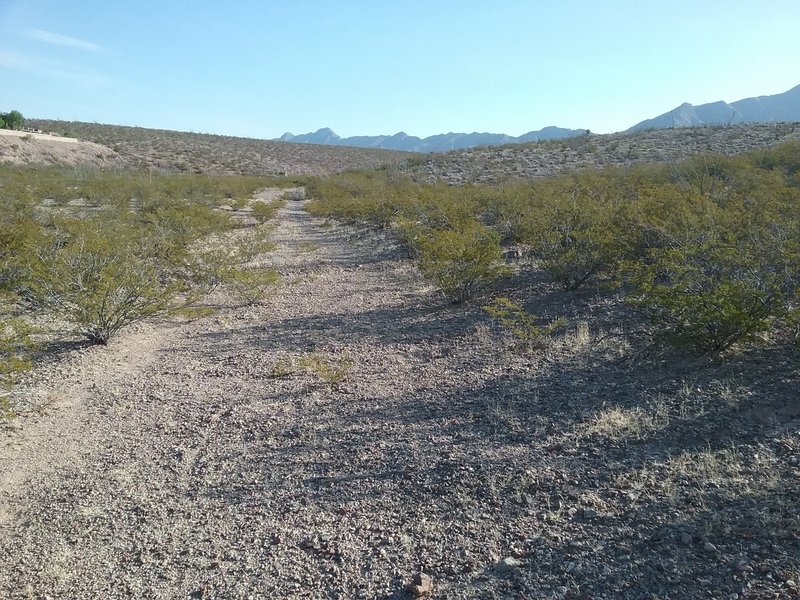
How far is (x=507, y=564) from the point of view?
142 inches

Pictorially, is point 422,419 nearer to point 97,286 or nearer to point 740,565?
point 740,565

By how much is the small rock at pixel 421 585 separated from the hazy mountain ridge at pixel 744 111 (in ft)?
304

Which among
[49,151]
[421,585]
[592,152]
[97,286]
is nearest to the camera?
[421,585]

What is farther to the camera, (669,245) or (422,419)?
(669,245)

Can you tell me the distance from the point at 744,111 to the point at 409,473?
4613 inches

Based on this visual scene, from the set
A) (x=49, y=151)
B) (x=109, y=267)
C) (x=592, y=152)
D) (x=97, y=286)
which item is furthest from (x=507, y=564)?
(x=49, y=151)

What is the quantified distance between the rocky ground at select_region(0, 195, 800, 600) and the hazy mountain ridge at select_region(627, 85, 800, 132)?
293 ft

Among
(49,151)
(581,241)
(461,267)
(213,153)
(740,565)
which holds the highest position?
(213,153)

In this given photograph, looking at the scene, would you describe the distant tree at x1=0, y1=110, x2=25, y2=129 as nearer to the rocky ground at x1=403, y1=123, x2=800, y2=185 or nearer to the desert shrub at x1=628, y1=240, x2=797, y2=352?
the rocky ground at x1=403, y1=123, x2=800, y2=185

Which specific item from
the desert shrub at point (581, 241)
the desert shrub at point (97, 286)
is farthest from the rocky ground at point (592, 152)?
the desert shrub at point (97, 286)

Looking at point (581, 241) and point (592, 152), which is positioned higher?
point (592, 152)

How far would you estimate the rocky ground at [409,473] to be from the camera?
3.58m

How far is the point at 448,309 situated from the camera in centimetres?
1043

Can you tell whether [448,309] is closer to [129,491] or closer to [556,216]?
[556,216]
